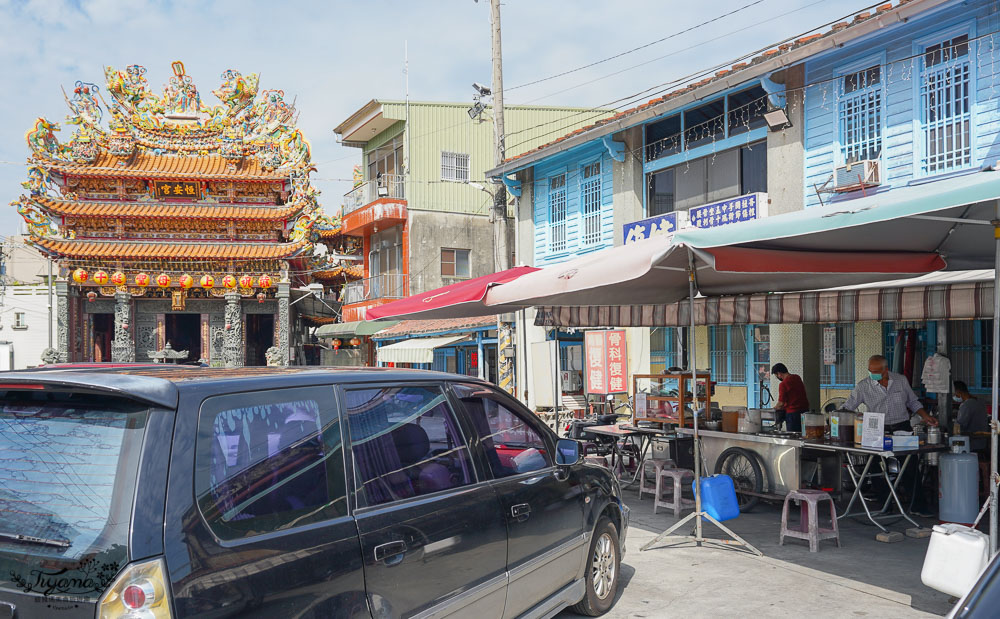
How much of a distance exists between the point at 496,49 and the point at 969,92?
329 inches

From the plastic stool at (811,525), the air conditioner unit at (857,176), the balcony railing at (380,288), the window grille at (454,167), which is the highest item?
the window grille at (454,167)

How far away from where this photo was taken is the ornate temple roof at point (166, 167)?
3738 cm

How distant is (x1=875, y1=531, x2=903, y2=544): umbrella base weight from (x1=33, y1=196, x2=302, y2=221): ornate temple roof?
34796 mm

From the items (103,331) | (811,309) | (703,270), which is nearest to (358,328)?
(103,331)

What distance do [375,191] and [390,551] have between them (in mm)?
29177

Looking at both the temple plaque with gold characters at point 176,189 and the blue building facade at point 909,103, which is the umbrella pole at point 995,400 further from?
the temple plaque with gold characters at point 176,189

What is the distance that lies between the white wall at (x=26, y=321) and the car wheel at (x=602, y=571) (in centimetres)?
4957

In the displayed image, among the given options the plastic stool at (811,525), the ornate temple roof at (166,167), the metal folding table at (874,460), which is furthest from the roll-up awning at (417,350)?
the ornate temple roof at (166,167)

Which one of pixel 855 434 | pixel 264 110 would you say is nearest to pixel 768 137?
pixel 855 434

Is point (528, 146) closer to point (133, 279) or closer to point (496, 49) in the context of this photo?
point (496, 49)

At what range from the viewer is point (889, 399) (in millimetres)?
8289

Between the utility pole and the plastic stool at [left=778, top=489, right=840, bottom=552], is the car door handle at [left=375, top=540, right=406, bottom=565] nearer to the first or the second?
the plastic stool at [left=778, top=489, right=840, bottom=552]

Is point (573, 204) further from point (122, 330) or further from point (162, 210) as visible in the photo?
point (122, 330)

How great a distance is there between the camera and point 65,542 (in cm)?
252
